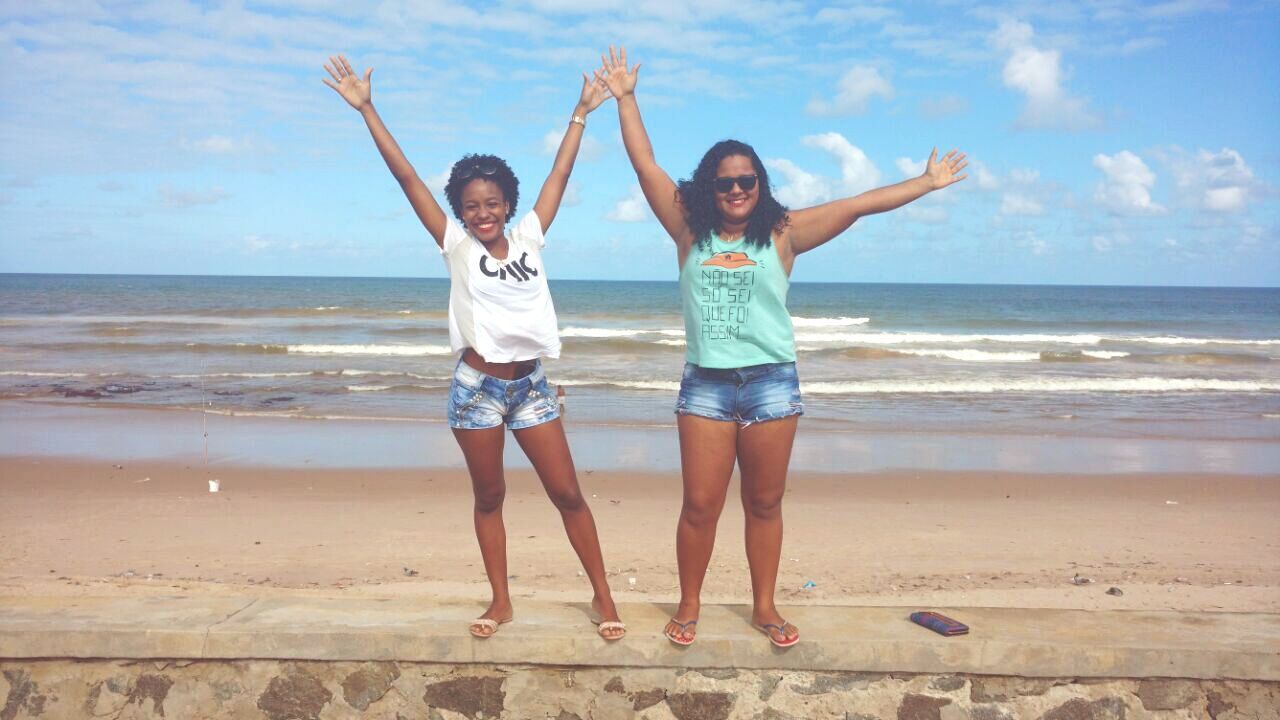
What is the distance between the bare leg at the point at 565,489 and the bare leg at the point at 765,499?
533 mm

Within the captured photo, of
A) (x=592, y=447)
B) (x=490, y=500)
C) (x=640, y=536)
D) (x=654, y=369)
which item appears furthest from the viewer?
(x=654, y=369)

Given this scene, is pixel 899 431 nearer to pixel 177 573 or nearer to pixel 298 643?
pixel 177 573

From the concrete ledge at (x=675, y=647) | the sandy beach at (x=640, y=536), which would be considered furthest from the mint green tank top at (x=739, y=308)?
the sandy beach at (x=640, y=536)

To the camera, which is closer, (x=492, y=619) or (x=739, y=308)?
(x=739, y=308)

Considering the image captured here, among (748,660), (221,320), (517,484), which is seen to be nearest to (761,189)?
(748,660)

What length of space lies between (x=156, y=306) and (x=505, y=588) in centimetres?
4702

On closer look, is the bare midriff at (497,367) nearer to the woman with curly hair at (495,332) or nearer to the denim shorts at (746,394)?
the woman with curly hair at (495,332)

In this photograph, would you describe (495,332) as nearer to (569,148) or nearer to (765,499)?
(569,148)

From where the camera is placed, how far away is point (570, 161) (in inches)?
151

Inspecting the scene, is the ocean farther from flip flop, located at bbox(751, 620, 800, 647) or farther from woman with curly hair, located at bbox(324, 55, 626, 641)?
flip flop, located at bbox(751, 620, 800, 647)

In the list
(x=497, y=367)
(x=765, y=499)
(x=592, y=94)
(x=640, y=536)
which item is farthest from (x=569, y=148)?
(x=640, y=536)

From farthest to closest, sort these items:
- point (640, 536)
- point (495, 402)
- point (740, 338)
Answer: point (640, 536), point (495, 402), point (740, 338)

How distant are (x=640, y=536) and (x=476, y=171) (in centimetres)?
409

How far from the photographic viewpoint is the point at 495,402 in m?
3.58
